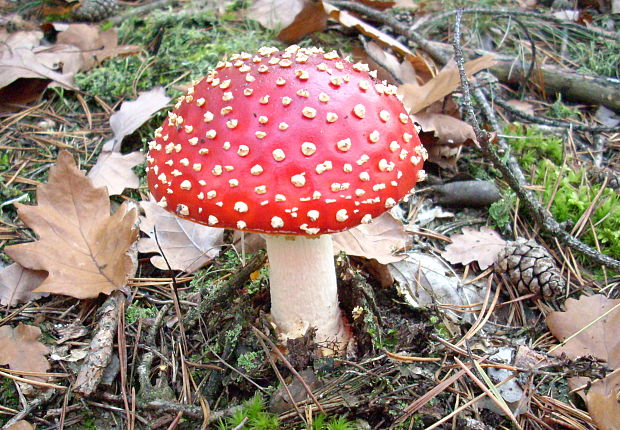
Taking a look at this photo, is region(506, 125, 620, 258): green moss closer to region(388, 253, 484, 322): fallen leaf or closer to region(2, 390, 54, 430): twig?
region(388, 253, 484, 322): fallen leaf

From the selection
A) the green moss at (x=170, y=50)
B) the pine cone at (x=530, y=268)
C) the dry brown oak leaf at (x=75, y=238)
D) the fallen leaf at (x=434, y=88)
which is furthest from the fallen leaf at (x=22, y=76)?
the pine cone at (x=530, y=268)

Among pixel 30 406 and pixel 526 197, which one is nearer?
pixel 30 406

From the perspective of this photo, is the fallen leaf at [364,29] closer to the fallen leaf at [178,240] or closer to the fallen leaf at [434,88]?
the fallen leaf at [434,88]

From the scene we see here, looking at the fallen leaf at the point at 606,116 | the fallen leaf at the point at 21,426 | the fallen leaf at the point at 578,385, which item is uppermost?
the fallen leaf at the point at 606,116

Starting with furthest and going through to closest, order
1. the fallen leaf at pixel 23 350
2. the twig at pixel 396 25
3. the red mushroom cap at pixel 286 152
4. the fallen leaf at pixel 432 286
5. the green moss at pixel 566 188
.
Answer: the twig at pixel 396 25 < the green moss at pixel 566 188 < the fallen leaf at pixel 432 286 < the fallen leaf at pixel 23 350 < the red mushroom cap at pixel 286 152

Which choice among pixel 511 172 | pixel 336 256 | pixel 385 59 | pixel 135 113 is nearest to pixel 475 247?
pixel 511 172

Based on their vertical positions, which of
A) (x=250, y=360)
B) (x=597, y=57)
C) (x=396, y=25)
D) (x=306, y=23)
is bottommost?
(x=250, y=360)

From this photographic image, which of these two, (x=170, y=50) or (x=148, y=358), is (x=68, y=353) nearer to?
(x=148, y=358)
